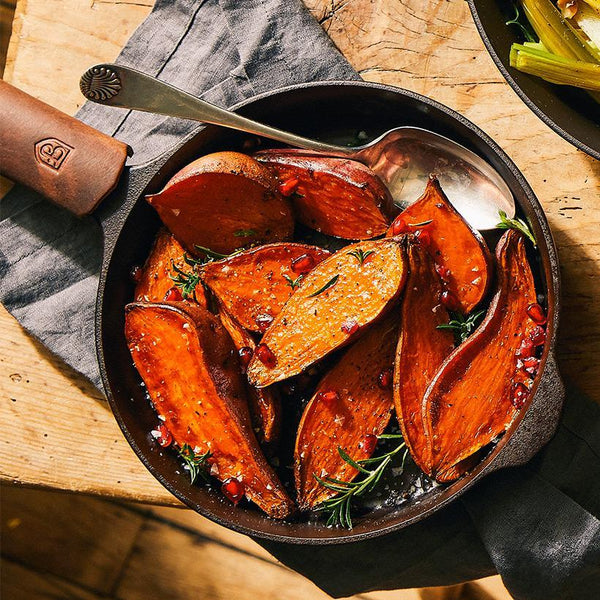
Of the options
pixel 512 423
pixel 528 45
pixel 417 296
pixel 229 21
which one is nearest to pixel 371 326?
pixel 417 296

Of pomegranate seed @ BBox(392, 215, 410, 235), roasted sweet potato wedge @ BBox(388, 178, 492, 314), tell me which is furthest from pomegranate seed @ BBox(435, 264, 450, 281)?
pomegranate seed @ BBox(392, 215, 410, 235)

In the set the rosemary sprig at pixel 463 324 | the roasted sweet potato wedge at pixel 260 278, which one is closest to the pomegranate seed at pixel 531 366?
the rosemary sprig at pixel 463 324

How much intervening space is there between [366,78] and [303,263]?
617 mm

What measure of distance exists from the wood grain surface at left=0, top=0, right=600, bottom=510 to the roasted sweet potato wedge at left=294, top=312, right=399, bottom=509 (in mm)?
513

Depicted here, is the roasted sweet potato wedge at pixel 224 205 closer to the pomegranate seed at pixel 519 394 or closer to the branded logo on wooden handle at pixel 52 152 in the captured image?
the branded logo on wooden handle at pixel 52 152

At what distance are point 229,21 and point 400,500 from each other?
1425mm

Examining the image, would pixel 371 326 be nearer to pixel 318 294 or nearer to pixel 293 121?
pixel 318 294

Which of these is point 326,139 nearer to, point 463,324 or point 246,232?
point 246,232

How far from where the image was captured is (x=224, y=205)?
207cm

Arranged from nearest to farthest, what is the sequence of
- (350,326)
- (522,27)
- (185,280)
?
(350,326) → (522,27) → (185,280)

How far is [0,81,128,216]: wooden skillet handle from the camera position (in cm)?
206

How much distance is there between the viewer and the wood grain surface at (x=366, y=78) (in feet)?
7.03

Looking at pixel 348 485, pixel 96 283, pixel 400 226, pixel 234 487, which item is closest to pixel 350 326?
pixel 400 226

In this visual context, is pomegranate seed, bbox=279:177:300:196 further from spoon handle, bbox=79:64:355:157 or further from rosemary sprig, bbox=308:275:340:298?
rosemary sprig, bbox=308:275:340:298
